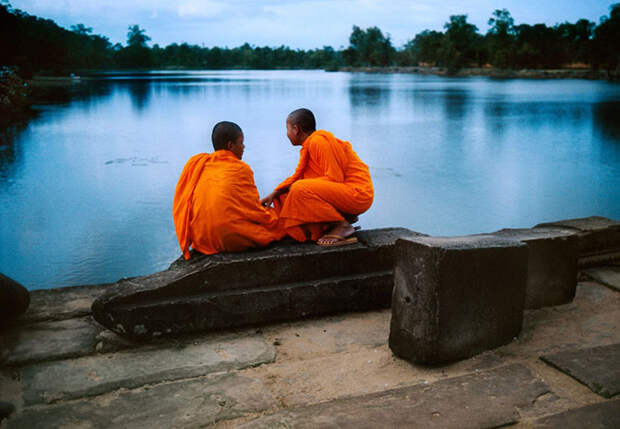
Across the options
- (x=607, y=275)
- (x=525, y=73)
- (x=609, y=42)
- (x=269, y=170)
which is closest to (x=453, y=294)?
(x=607, y=275)

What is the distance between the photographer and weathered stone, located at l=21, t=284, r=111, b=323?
126 inches

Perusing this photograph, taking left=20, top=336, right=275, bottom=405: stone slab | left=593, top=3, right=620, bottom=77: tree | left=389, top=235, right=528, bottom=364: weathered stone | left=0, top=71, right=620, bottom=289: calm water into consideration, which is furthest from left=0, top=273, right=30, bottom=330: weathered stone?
left=593, top=3, right=620, bottom=77: tree

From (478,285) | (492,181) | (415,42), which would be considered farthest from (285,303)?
(415,42)

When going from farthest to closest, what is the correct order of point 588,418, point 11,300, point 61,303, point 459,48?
point 459,48 → point 61,303 → point 11,300 → point 588,418

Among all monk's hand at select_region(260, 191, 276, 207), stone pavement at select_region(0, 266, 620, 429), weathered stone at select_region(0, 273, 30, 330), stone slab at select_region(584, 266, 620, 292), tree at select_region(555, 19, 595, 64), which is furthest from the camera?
tree at select_region(555, 19, 595, 64)

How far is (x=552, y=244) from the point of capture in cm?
316

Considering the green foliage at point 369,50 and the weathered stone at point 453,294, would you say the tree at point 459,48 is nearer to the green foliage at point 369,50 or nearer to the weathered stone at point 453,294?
the green foliage at point 369,50

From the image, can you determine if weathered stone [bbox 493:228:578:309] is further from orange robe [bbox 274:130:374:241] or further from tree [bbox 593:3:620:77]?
tree [bbox 593:3:620:77]

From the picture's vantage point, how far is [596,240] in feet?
12.9

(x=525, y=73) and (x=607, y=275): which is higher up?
(x=525, y=73)

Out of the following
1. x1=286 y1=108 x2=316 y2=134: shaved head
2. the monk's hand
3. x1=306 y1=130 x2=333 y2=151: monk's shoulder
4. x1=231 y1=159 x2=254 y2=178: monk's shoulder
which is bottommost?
the monk's hand

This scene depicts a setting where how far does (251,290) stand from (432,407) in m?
1.29

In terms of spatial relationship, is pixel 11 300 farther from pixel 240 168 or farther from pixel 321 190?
pixel 321 190

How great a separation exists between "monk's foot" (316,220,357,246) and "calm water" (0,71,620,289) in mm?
4403
